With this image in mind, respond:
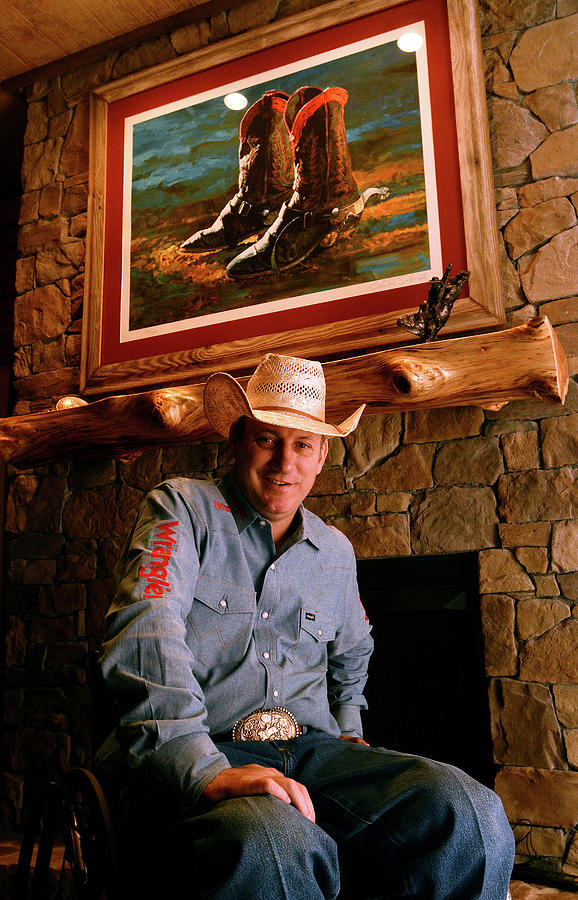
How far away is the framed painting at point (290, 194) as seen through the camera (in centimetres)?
274

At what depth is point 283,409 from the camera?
184 cm

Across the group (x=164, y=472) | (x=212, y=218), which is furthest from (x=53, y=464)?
(x=212, y=218)

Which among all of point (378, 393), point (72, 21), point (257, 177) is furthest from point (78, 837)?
point (72, 21)

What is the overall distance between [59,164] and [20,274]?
2.05 feet

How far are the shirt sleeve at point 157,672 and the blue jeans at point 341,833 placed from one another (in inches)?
2.8

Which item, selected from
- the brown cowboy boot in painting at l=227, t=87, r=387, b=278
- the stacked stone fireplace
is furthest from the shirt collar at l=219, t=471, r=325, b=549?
the brown cowboy boot in painting at l=227, t=87, r=387, b=278

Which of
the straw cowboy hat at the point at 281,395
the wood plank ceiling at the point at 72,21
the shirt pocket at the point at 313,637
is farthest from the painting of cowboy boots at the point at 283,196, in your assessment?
the shirt pocket at the point at 313,637

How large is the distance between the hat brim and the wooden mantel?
46 centimetres

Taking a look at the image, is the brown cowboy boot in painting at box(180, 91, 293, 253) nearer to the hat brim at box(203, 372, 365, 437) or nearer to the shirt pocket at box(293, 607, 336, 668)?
the hat brim at box(203, 372, 365, 437)

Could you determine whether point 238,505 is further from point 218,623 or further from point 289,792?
point 289,792

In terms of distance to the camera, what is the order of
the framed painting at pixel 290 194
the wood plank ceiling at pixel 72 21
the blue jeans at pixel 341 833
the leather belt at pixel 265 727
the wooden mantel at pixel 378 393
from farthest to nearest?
the wood plank ceiling at pixel 72 21 → the framed painting at pixel 290 194 → the wooden mantel at pixel 378 393 → the leather belt at pixel 265 727 → the blue jeans at pixel 341 833

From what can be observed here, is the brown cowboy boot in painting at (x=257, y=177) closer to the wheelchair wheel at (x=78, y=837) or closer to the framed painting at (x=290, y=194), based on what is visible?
the framed painting at (x=290, y=194)

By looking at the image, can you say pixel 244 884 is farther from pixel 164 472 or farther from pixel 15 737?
pixel 15 737

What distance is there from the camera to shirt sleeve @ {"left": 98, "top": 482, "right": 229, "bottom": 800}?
1260mm
